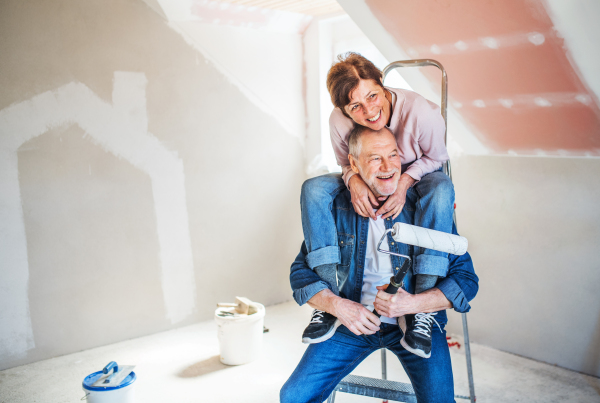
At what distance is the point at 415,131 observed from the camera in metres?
1.63

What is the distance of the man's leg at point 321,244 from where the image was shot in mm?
1549

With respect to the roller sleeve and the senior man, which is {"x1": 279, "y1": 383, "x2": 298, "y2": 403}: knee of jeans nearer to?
the senior man

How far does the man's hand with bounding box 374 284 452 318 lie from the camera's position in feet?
4.68

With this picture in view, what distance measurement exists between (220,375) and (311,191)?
4.62ft

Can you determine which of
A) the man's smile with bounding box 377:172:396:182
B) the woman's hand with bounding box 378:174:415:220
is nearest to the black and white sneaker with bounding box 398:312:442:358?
the woman's hand with bounding box 378:174:415:220

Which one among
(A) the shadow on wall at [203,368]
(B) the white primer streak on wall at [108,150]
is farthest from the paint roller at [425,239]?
(B) the white primer streak on wall at [108,150]

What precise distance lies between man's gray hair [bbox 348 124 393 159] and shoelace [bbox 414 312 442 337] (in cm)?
59

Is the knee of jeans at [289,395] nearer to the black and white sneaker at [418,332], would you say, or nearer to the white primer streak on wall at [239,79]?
the black and white sneaker at [418,332]

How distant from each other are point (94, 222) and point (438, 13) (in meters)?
2.30

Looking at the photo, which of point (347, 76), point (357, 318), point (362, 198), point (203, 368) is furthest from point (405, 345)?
point (203, 368)

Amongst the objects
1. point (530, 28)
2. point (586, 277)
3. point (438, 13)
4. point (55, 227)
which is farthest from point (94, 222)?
point (586, 277)

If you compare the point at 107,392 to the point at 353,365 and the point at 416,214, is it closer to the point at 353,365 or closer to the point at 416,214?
the point at 353,365

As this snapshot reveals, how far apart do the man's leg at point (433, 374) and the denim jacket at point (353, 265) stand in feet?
0.47

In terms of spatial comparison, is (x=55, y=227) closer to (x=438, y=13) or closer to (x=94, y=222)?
(x=94, y=222)
